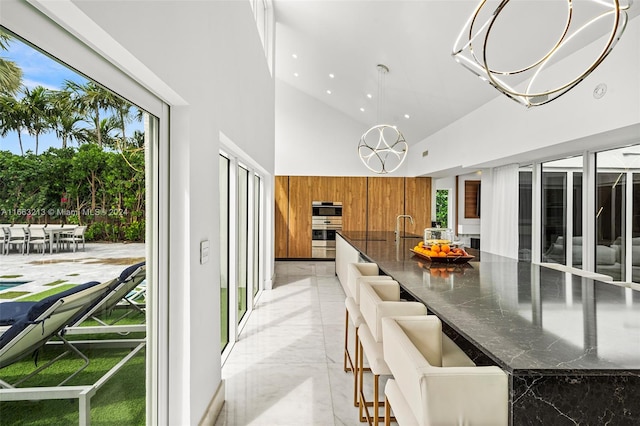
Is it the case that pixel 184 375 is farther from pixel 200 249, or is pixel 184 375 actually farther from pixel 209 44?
pixel 209 44

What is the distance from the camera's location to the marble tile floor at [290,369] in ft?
8.32

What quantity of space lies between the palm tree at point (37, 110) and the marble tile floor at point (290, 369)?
81.1 inches

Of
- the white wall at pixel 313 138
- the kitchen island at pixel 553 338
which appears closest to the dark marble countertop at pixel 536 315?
the kitchen island at pixel 553 338

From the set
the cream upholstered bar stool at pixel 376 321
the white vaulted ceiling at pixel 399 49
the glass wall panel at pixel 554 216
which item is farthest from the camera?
the glass wall panel at pixel 554 216

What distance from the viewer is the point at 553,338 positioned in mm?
1396

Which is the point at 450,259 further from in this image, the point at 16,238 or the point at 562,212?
the point at 16,238

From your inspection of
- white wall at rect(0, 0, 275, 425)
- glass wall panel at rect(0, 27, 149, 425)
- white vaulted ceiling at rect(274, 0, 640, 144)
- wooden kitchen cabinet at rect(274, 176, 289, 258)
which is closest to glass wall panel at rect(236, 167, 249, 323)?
white wall at rect(0, 0, 275, 425)

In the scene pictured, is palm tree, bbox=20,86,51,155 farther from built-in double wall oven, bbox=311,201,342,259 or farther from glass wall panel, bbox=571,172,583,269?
built-in double wall oven, bbox=311,201,342,259

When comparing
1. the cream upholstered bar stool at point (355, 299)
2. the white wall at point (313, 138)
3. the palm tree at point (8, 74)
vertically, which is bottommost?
the cream upholstered bar stool at point (355, 299)

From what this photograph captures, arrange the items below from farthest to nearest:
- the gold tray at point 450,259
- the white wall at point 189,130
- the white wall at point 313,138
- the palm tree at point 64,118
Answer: the white wall at point 313,138, the gold tray at point 450,259, the white wall at point 189,130, the palm tree at point 64,118

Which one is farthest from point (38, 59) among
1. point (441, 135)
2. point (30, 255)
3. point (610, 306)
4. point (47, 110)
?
point (441, 135)

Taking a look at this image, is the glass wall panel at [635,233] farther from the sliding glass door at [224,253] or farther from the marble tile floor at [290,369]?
the sliding glass door at [224,253]

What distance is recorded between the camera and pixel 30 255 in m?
1.03

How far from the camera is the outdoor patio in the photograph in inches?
38.3
